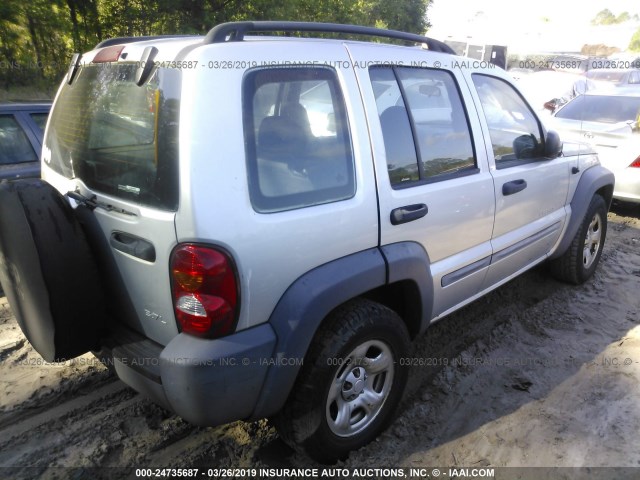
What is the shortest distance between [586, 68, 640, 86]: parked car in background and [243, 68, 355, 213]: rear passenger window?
16.8 meters

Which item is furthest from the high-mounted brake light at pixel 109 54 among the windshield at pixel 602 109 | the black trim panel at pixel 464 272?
the windshield at pixel 602 109

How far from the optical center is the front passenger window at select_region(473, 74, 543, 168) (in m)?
3.04

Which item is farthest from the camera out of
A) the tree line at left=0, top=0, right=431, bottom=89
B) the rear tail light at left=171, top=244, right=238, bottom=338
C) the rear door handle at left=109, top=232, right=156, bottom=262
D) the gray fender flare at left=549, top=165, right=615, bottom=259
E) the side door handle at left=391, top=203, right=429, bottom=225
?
the tree line at left=0, top=0, right=431, bottom=89

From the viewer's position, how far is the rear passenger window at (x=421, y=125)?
2393 mm

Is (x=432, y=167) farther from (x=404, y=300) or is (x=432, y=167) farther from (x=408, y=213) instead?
(x=404, y=300)

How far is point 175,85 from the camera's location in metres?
1.82

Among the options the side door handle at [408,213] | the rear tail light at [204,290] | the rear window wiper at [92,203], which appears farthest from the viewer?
the side door handle at [408,213]

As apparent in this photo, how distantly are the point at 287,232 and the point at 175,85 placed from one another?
27.5 inches

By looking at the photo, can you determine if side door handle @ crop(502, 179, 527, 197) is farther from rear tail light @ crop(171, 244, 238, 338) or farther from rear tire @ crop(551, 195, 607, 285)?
rear tail light @ crop(171, 244, 238, 338)

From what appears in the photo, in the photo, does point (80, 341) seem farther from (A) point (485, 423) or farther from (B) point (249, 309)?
(A) point (485, 423)

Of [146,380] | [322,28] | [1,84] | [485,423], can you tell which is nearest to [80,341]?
[146,380]

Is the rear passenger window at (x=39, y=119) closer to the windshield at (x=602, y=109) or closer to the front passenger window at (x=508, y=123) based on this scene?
the front passenger window at (x=508, y=123)

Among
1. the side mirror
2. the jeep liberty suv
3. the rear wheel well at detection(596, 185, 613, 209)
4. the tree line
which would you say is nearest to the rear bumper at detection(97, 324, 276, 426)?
the jeep liberty suv

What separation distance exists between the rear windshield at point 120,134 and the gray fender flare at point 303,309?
606 mm
